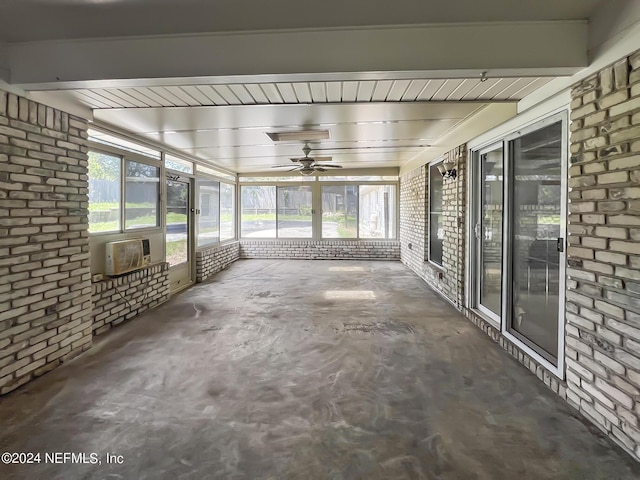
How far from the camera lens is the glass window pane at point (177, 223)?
5649 mm

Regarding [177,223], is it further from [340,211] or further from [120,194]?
[340,211]

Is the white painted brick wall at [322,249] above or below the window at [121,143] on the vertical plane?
below

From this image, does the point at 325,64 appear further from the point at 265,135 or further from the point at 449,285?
the point at 449,285

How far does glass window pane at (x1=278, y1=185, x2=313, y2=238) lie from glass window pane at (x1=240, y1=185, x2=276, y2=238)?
220mm

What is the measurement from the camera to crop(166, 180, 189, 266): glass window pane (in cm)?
565

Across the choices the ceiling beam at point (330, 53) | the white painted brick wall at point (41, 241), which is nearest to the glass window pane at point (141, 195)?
the white painted brick wall at point (41, 241)

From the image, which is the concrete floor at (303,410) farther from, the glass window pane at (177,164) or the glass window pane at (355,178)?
the glass window pane at (355,178)

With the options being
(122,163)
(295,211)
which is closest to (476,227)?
(122,163)

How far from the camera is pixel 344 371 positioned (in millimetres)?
2830

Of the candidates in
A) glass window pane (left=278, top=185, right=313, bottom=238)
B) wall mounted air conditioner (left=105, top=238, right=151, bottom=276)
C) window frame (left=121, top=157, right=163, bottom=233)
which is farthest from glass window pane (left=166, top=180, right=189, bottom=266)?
glass window pane (left=278, top=185, right=313, bottom=238)

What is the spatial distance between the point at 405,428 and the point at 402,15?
2511 millimetres

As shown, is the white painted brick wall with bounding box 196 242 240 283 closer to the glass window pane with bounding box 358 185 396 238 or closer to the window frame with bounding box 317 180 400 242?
the window frame with bounding box 317 180 400 242

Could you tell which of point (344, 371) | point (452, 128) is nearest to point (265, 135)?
point (452, 128)

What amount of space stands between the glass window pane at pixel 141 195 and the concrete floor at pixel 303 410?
60.3 inches
